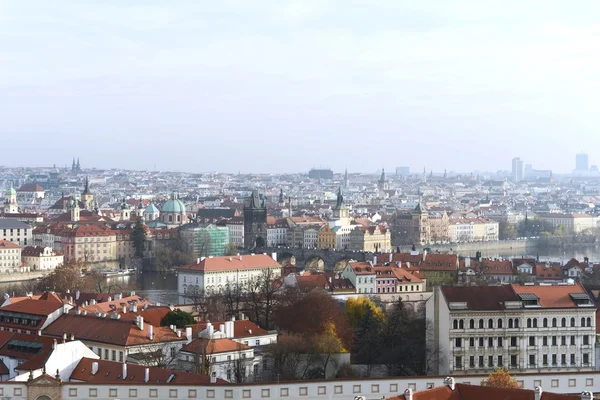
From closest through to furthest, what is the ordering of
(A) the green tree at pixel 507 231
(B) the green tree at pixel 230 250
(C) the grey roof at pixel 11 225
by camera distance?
(B) the green tree at pixel 230 250
(C) the grey roof at pixel 11 225
(A) the green tree at pixel 507 231

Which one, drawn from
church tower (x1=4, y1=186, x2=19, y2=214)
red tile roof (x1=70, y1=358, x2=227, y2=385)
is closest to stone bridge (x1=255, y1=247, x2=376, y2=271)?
church tower (x1=4, y1=186, x2=19, y2=214)

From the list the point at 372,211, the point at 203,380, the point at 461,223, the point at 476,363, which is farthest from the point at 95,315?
the point at 372,211

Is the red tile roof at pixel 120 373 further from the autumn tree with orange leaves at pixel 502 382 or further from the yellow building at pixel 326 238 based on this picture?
the yellow building at pixel 326 238

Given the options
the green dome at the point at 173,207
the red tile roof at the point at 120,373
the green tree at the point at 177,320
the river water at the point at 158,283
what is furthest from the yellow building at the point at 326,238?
the red tile roof at the point at 120,373

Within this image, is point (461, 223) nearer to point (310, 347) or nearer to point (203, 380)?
point (310, 347)

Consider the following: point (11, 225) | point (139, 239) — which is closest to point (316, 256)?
point (139, 239)

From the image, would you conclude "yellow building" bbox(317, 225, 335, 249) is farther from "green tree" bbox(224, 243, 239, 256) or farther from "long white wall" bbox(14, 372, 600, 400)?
"long white wall" bbox(14, 372, 600, 400)
